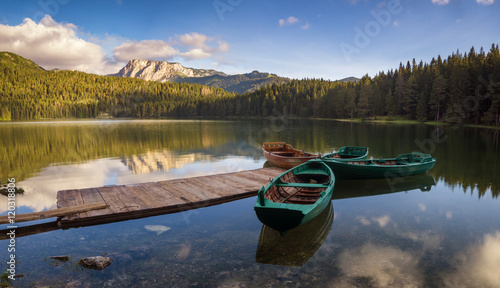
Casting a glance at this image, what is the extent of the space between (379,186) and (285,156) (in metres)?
8.60

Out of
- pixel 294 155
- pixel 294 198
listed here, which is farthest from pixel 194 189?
pixel 294 155

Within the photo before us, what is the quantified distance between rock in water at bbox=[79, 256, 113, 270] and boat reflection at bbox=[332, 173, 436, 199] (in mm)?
11730

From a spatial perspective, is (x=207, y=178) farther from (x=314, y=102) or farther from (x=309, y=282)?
(x=314, y=102)

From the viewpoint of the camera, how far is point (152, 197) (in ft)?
44.5

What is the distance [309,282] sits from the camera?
7.24 meters

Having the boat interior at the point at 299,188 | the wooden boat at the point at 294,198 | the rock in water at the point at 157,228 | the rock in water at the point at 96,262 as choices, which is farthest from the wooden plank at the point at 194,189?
the rock in water at the point at 96,262

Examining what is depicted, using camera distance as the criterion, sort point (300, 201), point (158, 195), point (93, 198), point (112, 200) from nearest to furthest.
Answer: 1. point (300, 201)
2. point (112, 200)
3. point (93, 198)
4. point (158, 195)

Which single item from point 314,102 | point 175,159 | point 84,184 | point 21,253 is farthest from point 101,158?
point 314,102

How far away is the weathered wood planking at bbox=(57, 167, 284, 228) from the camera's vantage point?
11.4 meters

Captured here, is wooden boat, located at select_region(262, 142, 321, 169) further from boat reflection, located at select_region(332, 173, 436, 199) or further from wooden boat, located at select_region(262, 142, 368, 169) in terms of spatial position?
boat reflection, located at select_region(332, 173, 436, 199)


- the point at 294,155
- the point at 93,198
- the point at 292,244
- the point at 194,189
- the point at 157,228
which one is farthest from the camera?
the point at 294,155

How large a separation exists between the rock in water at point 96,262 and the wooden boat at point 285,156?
49.4ft

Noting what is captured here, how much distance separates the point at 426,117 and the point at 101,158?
95.5 m

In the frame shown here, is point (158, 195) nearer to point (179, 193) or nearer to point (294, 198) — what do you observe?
point (179, 193)
